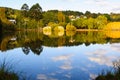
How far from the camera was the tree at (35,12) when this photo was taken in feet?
238

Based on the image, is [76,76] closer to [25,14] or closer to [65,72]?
[65,72]

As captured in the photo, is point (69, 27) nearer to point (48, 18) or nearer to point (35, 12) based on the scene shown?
point (48, 18)

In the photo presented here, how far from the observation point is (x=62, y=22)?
227 ft

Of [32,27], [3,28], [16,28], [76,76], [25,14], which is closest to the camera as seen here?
[76,76]

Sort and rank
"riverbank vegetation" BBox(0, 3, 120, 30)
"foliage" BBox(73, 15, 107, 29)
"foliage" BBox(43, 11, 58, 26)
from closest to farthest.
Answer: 1. "riverbank vegetation" BBox(0, 3, 120, 30)
2. "foliage" BBox(73, 15, 107, 29)
3. "foliage" BBox(43, 11, 58, 26)

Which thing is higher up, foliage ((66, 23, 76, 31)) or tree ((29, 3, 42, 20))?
tree ((29, 3, 42, 20))

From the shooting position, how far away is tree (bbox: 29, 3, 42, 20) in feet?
238

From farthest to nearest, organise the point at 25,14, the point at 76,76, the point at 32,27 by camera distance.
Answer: the point at 25,14
the point at 32,27
the point at 76,76

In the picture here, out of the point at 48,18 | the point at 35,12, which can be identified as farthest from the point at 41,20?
the point at 35,12

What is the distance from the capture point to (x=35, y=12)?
72.1 metres

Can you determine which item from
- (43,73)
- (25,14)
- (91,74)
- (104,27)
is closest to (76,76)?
(91,74)

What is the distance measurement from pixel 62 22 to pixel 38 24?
6.14 m

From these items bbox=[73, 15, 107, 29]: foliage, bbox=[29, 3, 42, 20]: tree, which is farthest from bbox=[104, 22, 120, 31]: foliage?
bbox=[29, 3, 42, 20]: tree

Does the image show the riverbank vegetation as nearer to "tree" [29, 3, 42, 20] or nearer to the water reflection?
"tree" [29, 3, 42, 20]
